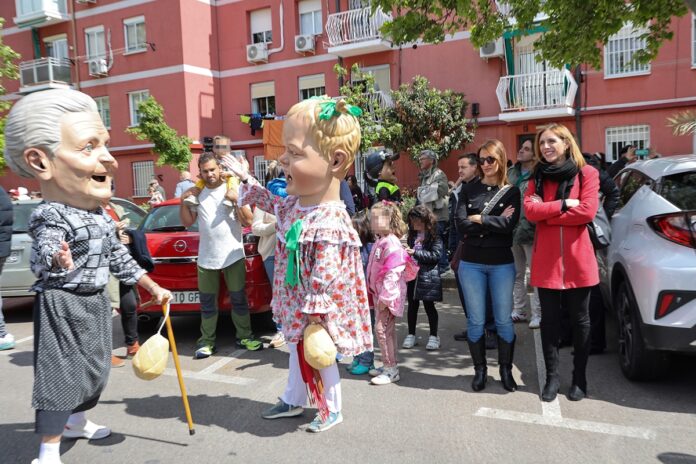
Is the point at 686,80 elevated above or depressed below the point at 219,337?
above

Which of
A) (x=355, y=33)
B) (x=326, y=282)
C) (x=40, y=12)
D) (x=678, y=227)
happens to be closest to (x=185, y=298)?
(x=326, y=282)

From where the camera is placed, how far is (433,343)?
5387 mm

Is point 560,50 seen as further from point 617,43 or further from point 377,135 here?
point 617,43

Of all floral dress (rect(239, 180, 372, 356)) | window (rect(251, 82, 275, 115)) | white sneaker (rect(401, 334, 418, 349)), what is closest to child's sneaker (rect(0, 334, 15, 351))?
floral dress (rect(239, 180, 372, 356))

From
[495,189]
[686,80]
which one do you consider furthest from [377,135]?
[495,189]

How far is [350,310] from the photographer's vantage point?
355 centimetres

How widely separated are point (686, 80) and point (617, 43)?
214cm

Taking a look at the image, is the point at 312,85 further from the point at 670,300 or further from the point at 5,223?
the point at 670,300

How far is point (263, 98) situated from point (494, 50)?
918cm

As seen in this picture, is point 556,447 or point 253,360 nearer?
point 556,447

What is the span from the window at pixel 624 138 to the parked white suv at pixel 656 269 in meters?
12.6

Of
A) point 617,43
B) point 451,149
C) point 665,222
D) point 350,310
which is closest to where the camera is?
point 350,310

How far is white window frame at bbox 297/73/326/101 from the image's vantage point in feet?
67.5

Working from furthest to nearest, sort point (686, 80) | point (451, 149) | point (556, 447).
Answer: point (451, 149), point (686, 80), point (556, 447)
